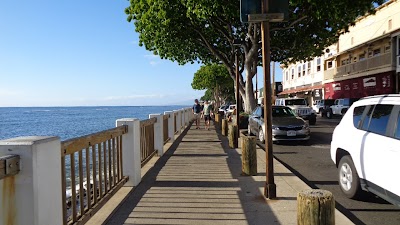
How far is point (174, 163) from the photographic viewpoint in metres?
8.80

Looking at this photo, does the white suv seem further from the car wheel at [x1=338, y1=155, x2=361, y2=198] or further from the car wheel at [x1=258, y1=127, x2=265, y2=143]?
the car wheel at [x1=258, y1=127, x2=265, y2=143]

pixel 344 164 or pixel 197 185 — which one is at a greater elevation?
pixel 344 164

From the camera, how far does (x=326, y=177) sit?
7523mm

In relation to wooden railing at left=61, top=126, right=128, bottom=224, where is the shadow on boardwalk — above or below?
below

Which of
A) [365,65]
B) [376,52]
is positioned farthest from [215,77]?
[376,52]

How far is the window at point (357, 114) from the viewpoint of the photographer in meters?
5.75

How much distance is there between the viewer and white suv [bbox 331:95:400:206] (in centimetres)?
446

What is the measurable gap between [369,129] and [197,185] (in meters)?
3.00

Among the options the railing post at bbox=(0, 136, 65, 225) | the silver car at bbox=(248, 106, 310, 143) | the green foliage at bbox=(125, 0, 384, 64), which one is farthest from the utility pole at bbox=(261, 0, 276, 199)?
the green foliage at bbox=(125, 0, 384, 64)

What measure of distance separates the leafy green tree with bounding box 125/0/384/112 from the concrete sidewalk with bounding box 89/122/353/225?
8498 millimetres

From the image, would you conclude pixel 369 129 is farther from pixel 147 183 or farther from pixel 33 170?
pixel 33 170

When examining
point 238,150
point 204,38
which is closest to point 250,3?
point 238,150

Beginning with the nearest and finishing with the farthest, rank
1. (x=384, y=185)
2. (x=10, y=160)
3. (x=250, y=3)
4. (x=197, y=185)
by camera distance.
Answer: (x=10, y=160) → (x=384, y=185) → (x=250, y=3) → (x=197, y=185)

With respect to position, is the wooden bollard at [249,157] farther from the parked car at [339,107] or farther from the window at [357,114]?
the parked car at [339,107]
